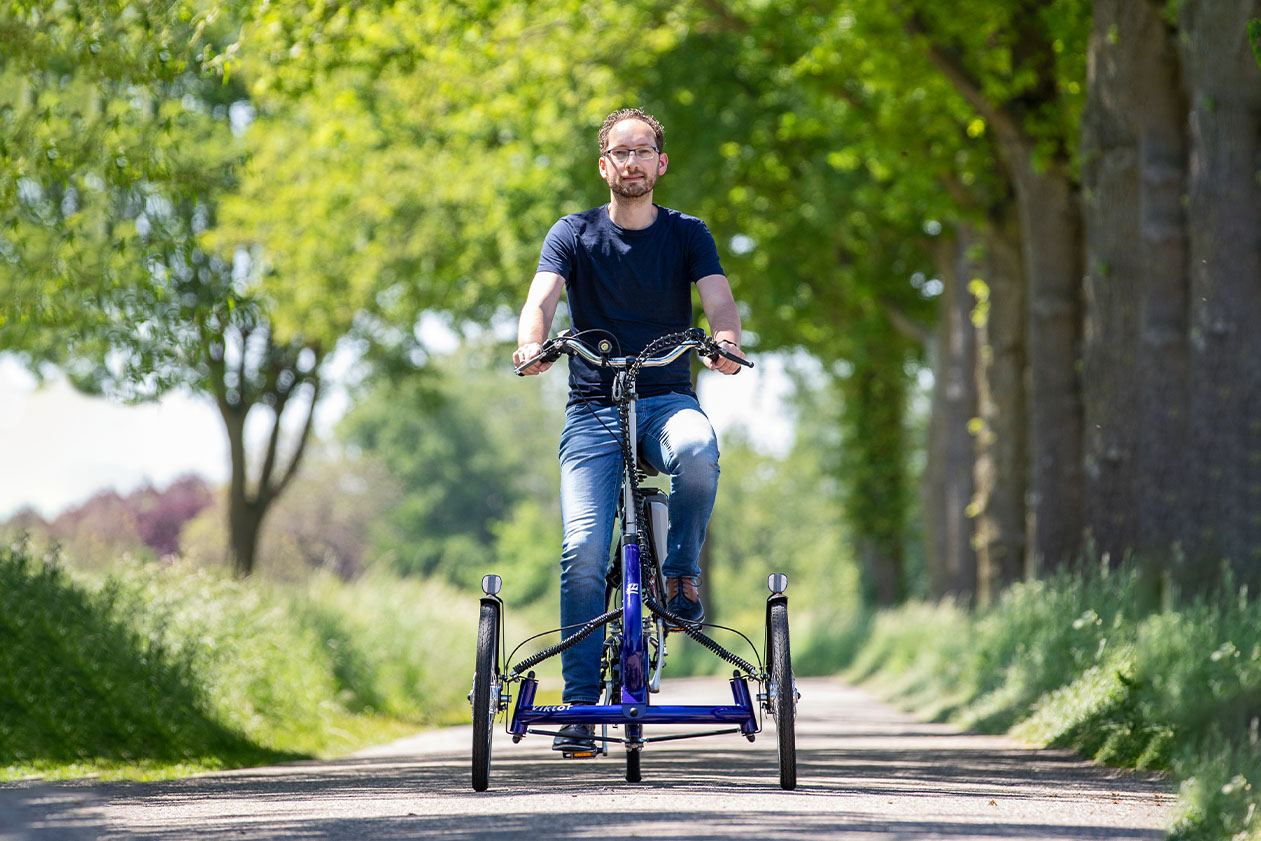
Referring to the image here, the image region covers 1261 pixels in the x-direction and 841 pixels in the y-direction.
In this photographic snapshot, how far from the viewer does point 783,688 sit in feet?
24.6

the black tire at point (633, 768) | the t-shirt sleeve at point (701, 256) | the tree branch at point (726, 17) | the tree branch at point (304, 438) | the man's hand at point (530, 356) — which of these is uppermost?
the tree branch at point (726, 17)

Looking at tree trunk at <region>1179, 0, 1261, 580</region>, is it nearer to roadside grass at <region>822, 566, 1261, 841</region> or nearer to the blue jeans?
roadside grass at <region>822, 566, 1261, 841</region>

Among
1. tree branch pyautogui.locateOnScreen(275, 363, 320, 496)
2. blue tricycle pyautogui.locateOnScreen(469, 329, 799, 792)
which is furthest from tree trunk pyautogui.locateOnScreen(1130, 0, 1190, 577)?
tree branch pyautogui.locateOnScreen(275, 363, 320, 496)

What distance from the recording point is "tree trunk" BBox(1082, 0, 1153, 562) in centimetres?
1492

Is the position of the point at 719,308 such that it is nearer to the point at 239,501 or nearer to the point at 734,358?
the point at 734,358

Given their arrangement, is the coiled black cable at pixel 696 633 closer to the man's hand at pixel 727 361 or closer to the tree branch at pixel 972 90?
the man's hand at pixel 727 361

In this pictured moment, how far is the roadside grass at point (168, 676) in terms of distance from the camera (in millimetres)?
10242

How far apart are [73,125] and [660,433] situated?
201 inches

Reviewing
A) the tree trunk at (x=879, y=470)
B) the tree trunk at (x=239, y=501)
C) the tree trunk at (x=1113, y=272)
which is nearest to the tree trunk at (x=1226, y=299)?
the tree trunk at (x=1113, y=272)

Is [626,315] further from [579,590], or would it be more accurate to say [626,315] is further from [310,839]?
[310,839]

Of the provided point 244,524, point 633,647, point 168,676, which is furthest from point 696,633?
point 244,524

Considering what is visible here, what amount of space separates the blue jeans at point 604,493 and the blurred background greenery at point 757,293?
200 cm

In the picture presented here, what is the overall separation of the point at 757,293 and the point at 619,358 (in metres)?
22.4

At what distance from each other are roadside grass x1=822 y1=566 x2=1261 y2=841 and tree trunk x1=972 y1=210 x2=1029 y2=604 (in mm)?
3992
